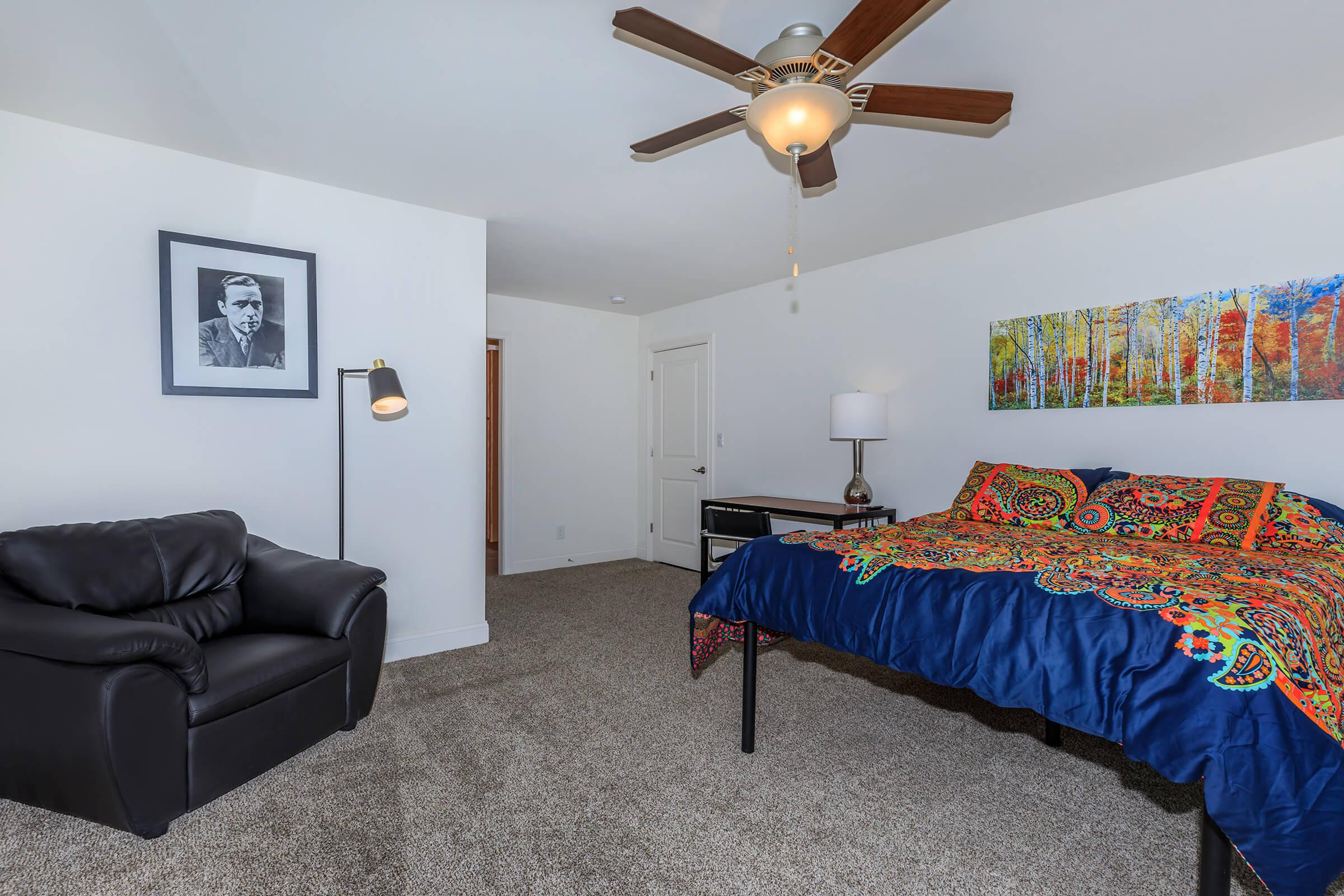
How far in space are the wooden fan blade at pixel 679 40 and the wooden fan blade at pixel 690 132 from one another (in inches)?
7.8

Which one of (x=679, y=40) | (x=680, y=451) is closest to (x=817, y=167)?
(x=679, y=40)

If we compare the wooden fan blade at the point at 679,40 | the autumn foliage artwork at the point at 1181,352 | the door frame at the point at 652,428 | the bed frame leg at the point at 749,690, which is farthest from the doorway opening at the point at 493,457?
the wooden fan blade at the point at 679,40

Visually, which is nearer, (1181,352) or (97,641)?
(97,641)

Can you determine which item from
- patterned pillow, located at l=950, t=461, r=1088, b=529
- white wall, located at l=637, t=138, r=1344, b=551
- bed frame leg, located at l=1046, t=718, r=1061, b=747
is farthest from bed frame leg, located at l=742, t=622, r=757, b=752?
white wall, located at l=637, t=138, r=1344, b=551

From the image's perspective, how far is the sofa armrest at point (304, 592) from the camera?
7.87 feet

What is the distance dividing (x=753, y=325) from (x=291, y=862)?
172 inches

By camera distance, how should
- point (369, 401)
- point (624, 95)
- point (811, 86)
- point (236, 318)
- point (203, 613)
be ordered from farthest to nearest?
Answer: point (369, 401), point (236, 318), point (203, 613), point (624, 95), point (811, 86)

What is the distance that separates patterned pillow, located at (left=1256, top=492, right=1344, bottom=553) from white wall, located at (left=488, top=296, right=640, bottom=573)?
468cm

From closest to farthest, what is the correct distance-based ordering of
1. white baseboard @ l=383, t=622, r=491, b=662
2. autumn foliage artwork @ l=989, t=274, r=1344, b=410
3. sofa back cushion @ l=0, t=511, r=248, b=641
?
sofa back cushion @ l=0, t=511, r=248, b=641
autumn foliage artwork @ l=989, t=274, r=1344, b=410
white baseboard @ l=383, t=622, r=491, b=662

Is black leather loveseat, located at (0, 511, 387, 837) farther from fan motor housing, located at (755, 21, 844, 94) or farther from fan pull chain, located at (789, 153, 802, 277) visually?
fan pull chain, located at (789, 153, 802, 277)

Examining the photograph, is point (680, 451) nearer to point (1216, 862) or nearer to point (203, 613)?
point (203, 613)

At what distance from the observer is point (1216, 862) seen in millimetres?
1251

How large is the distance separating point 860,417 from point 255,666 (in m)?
3.28

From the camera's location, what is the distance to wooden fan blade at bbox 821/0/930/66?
143cm
